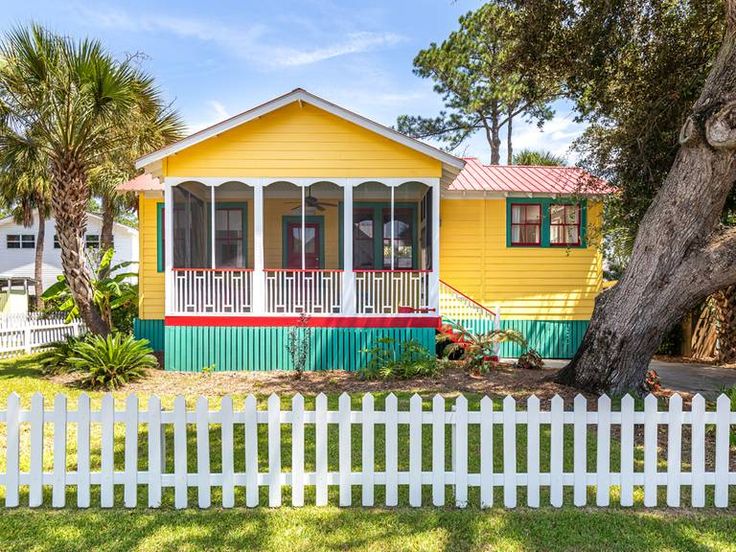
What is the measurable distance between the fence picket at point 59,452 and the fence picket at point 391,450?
7.85 ft

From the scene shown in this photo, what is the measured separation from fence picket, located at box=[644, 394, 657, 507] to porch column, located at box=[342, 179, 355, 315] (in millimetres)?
7063

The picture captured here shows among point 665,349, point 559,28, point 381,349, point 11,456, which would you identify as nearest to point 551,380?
point 381,349

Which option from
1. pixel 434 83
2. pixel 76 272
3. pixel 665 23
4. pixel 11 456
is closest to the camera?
pixel 11 456

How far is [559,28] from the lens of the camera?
830 centimetres

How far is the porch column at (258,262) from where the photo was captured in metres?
10.1

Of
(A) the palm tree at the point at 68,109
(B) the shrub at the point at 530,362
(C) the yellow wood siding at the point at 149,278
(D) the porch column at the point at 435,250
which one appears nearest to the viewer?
(A) the palm tree at the point at 68,109

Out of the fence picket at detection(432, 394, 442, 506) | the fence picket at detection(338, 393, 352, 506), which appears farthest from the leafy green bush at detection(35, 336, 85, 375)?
the fence picket at detection(432, 394, 442, 506)

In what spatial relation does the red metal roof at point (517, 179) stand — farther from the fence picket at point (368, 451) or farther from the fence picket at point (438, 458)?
the fence picket at point (368, 451)

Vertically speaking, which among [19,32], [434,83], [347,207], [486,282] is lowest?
[486,282]

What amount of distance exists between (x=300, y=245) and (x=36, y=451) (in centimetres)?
1056

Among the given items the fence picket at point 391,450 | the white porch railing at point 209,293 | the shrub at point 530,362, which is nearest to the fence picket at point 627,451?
the fence picket at point 391,450

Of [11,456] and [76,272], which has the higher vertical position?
[76,272]

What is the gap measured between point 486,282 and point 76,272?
9.78 meters

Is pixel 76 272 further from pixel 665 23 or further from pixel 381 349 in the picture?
pixel 665 23
